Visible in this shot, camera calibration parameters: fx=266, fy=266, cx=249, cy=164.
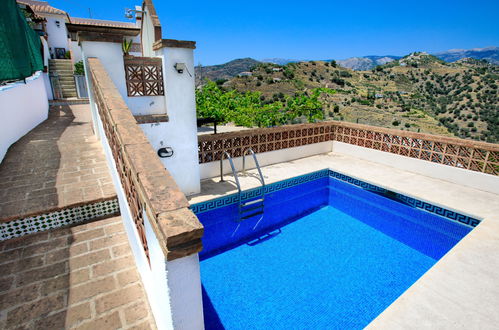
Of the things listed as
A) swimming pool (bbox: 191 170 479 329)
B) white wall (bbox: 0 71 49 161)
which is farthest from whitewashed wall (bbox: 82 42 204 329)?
swimming pool (bbox: 191 170 479 329)

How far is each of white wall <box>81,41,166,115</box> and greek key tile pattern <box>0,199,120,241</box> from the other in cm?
282

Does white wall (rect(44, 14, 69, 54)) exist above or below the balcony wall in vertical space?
above

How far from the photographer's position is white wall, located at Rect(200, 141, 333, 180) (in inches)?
312

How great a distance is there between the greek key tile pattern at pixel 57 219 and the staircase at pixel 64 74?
13.5 meters

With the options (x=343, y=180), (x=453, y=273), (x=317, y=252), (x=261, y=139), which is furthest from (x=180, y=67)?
(x=453, y=273)

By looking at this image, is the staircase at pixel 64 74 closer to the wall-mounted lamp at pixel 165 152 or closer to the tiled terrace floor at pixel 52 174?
the tiled terrace floor at pixel 52 174

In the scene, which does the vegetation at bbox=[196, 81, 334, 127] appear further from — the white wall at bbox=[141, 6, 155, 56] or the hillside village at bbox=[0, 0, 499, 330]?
the white wall at bbox=[141, 6, 155, 56]

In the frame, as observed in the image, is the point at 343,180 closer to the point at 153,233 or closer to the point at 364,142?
the point at 364,142

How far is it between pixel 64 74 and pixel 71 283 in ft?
55.2

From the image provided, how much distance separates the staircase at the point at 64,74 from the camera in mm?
14195

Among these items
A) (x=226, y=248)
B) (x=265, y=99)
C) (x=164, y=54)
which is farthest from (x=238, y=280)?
(x=265, y=99)

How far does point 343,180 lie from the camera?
27.7 ft

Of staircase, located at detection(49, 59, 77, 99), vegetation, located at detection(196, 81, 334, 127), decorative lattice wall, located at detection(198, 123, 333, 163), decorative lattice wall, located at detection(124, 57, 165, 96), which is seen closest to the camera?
decorative lattice wall, located at detection(124, 57, 165, 96)

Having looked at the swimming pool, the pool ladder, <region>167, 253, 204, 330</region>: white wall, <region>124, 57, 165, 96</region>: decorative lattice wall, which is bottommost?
the swimming pool
